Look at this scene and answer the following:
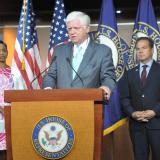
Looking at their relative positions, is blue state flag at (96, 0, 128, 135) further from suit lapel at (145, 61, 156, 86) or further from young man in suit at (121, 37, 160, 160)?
suit lapel at (145, 61, 156, 86)

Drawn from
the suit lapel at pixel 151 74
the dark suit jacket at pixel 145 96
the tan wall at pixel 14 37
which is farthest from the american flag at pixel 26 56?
the tan wall at pixel 14 37

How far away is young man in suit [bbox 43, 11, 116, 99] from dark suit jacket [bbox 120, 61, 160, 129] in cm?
106

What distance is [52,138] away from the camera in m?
1.78

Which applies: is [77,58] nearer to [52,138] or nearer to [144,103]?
[52,138]

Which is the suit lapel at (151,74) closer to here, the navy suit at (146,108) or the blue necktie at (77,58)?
the navy suit at (146,108)

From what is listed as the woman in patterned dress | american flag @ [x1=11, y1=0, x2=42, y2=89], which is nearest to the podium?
the woman in patterned dress

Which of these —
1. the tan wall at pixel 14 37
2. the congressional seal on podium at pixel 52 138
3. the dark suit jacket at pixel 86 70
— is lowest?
the congressional seal on podium at pixel 52 138

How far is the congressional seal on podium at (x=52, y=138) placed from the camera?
1.78 metres

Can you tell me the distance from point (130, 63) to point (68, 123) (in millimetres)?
2165

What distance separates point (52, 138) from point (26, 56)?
215 centimetres

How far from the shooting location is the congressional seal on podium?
70.0 inches

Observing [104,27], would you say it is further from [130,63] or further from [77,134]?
[77,134]

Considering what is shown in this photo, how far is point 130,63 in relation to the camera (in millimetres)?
3820

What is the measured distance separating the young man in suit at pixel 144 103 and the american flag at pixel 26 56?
3.37 ft
